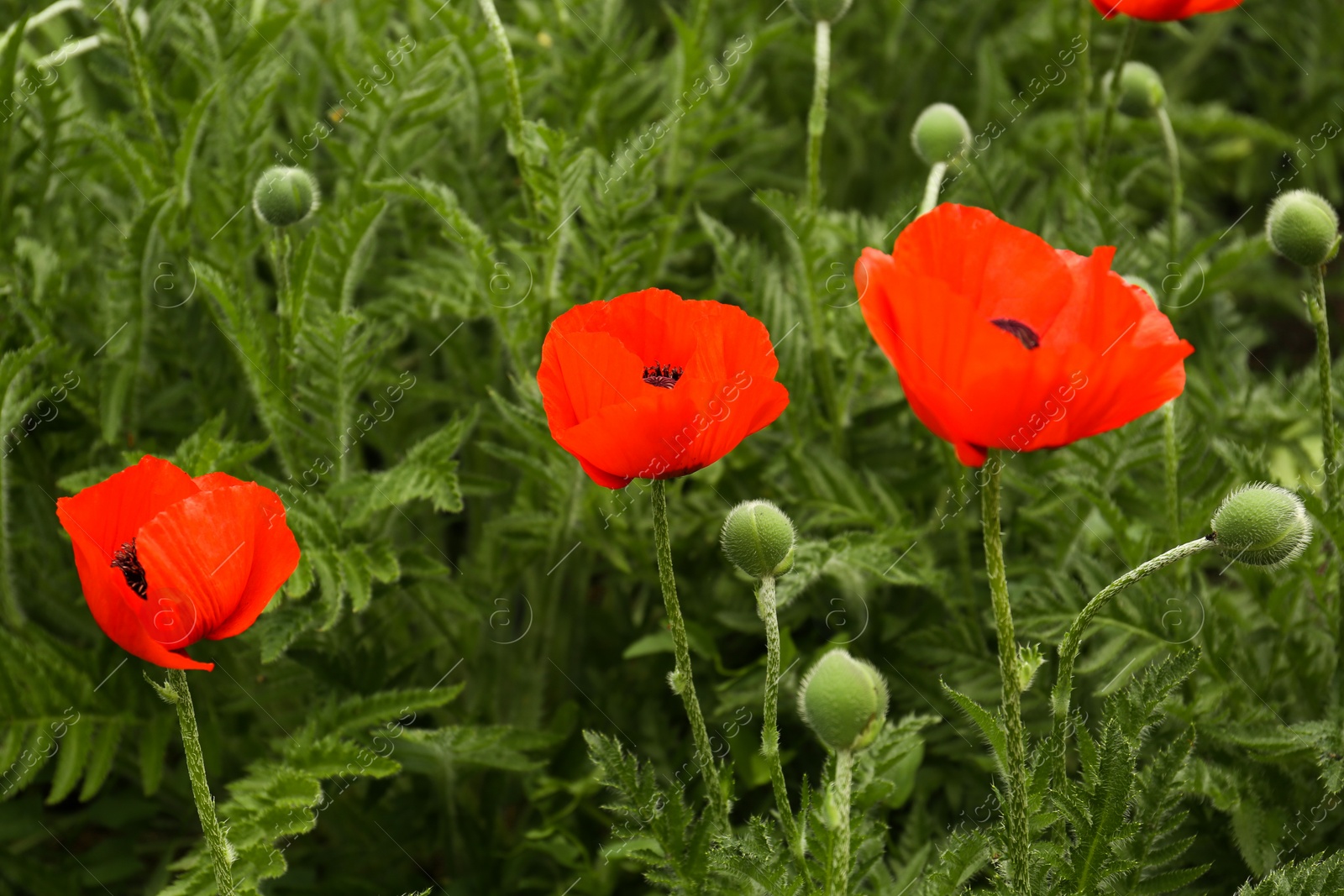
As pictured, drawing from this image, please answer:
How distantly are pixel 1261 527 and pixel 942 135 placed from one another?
3.10ft

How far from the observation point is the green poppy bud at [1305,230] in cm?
168

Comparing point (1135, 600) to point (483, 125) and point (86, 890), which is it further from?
point (86, 890)

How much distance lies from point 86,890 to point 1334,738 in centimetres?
214

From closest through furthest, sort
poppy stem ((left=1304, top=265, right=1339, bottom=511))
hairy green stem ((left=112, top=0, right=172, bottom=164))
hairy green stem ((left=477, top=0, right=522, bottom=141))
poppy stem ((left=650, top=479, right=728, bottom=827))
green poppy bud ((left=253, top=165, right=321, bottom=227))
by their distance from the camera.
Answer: poppy stem ((left=650, top=479, right=728, bottom=827)) < poppy stem ((left=1304, top=265, right=1339, bottom=511)) < green poppy bud ((left=253, top=165, right=321, bottom=227)) < hairy green stem ((left=477, top=0, right=522, bottom=141)) < hairy green stem ((left=112, top=0, right=172, bottom=164))

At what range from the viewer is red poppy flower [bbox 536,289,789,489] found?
4.17 feet

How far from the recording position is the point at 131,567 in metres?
1.41

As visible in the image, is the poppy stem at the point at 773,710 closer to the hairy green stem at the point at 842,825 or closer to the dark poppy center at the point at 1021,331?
the hairy green stem at the point at 842,825

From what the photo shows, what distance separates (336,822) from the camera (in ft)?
7.82

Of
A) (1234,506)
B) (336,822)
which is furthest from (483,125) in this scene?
(1234,506)

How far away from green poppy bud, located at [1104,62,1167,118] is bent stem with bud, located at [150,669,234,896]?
72.5 inches

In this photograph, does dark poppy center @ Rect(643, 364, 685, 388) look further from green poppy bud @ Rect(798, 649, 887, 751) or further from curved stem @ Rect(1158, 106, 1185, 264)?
curved stem @ Rect(1158, 106, 1185, 264)

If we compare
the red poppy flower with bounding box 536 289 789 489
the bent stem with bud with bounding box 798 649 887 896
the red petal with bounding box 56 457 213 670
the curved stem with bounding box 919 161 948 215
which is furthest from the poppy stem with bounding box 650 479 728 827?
the curved stem with bounding box 919 161 948 215

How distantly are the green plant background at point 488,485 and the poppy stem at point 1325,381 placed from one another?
0.62 feet

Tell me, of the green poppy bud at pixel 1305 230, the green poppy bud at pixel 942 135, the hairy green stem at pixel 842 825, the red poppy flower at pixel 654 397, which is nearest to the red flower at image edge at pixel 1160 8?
the green poppy bud at pixel 942 135
